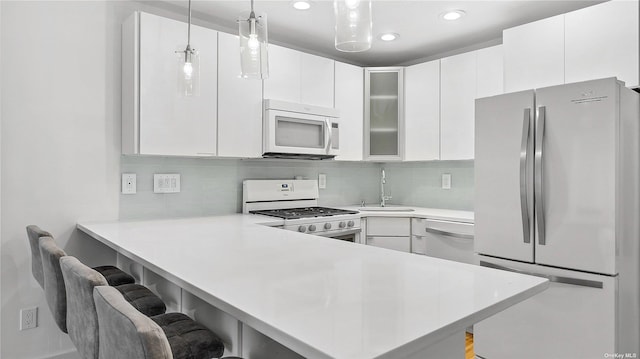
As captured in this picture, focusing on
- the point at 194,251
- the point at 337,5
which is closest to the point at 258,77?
the point at 337,5

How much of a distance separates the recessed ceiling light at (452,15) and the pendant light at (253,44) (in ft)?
5.97

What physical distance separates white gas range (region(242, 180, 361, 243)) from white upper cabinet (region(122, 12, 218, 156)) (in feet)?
2.07

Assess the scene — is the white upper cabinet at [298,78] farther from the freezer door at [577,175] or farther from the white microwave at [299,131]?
the freezer door at [577,175]

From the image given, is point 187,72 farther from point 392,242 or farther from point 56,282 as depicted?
point 392,242

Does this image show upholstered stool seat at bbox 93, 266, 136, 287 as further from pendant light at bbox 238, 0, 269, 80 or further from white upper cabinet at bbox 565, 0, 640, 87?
white upper cabinet at bbox 565, 0, 640, 87

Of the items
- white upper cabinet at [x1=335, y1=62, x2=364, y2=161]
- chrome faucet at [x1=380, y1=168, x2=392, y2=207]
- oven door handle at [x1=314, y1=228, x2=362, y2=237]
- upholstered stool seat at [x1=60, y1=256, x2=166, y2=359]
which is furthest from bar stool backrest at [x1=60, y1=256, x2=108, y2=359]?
chrome faucet at [x1=380, y1=168, x2=392, y2=207]

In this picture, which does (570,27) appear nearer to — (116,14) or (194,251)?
(194,251)

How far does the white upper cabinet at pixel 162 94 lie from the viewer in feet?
8.14

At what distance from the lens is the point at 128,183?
2703mm

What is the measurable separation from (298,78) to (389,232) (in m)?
1.46

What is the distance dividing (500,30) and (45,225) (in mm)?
3574

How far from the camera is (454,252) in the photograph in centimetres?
300

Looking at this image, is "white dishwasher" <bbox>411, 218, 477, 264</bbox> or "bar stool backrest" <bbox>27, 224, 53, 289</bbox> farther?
"white dishwasher" <bbox>411, 218, 477, 264</bbox>

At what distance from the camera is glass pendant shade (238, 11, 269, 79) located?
167cm
